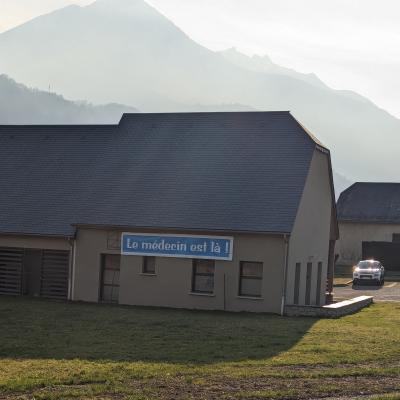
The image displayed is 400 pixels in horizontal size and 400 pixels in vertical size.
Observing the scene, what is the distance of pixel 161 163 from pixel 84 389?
2412 cm

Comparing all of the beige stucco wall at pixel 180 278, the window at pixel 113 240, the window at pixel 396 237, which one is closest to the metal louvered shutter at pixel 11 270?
the beige stucco wall at pixel 180 278

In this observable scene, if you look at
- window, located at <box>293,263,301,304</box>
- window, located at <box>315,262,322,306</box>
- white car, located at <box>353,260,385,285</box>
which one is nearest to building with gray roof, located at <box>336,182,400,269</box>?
white car, located at <box>353,260,385,285</box>

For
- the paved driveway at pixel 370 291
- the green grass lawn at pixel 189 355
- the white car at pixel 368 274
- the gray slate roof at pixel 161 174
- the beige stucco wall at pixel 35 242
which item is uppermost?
the gray slate roof at pixel 161 174

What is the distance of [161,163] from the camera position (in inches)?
1501

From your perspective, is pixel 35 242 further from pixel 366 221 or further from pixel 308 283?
pixel 366 221

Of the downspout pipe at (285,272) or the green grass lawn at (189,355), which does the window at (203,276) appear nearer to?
the downspout pipe at (285,272)

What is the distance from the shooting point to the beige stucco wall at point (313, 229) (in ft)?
112

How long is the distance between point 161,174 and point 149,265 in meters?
4.62

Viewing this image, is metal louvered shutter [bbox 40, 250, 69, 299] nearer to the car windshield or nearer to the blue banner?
the blue banner

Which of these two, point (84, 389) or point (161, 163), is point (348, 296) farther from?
point (84, 389)

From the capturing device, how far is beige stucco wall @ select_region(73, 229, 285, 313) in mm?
32719

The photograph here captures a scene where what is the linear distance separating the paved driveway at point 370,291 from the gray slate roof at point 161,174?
1100 cm

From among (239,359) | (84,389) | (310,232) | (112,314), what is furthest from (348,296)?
(84,389)

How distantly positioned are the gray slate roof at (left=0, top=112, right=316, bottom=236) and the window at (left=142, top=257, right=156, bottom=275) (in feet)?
5.01
